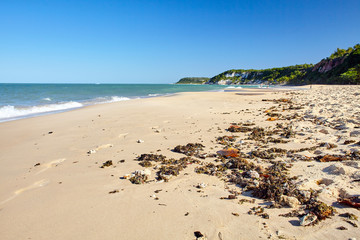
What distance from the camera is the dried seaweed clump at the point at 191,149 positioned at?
4.23 metres

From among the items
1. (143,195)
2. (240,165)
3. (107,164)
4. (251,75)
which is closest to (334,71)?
(240,165)

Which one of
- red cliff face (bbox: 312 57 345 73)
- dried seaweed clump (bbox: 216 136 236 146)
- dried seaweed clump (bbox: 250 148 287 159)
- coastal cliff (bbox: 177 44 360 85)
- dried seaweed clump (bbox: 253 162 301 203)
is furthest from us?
red cliff face (bbox: 312 57 345 73)

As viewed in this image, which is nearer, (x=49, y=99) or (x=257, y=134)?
(x=257, y=134)

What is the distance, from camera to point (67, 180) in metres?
3.38

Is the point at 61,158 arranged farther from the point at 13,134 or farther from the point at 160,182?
the point at 13,134

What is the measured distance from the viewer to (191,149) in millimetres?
4473

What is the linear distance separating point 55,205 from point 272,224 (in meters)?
2.64

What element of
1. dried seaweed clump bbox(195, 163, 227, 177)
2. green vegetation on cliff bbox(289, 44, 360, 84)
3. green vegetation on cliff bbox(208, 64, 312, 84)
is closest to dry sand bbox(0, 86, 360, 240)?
dried seaweed clump bbox(195, 163, 227, 177)

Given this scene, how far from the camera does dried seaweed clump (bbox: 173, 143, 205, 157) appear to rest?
13.9ft

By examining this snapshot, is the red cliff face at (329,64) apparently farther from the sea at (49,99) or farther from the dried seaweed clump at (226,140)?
the dried seaweed clump at (226,140)

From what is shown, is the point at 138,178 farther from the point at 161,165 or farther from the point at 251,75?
the point at 251,75

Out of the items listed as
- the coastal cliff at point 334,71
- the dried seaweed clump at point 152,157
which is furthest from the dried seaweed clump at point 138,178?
the coastal cliff at point 334,71

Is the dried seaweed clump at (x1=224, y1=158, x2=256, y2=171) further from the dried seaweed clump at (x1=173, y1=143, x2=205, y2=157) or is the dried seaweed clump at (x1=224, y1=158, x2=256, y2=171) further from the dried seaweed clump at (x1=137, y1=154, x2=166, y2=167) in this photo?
the dried seaweed clump at (x1=137, y1=154, x2=166, y2=167)

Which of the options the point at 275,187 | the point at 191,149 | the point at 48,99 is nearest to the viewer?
the point at 275,187
